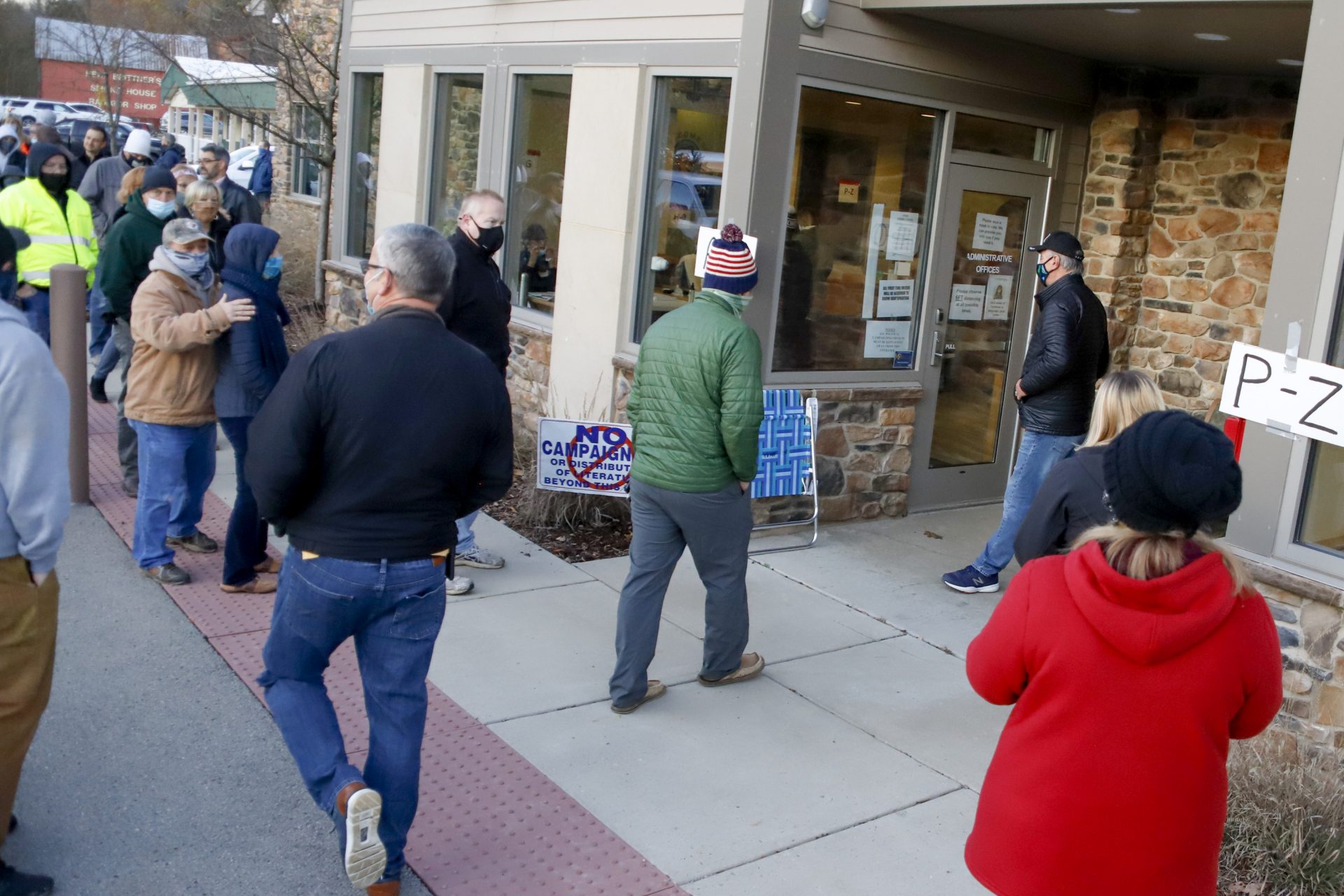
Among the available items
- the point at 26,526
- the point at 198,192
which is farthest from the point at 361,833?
the point at 198,192

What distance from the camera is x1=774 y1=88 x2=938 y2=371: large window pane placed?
727 centimetres

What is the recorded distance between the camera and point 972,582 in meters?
6.75

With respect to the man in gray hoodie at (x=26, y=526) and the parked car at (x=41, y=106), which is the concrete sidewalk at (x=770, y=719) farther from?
the parked car at (x=41, y=106)

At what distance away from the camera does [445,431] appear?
336 centimetres

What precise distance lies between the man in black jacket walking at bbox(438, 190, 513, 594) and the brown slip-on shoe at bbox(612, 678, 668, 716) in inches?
54.2

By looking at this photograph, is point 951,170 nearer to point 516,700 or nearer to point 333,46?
point 516,700

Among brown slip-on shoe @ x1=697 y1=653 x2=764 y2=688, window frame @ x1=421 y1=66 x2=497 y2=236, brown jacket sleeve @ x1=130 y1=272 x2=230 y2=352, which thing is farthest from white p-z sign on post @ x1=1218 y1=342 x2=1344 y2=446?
window frame @ x1=421 y1=66 x2=497 y2=236

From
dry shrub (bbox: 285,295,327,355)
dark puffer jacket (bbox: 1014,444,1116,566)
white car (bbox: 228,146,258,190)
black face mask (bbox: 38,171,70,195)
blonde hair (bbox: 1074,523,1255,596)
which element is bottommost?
dry shrub (bbox: 285,295,327,355)

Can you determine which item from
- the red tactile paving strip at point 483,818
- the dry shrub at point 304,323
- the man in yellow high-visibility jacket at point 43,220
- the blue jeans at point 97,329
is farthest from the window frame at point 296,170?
the red tactile paving strip at point 483,818

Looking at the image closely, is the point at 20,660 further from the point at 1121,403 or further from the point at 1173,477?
the point at 1121,403

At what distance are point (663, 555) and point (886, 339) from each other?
349 centimetres

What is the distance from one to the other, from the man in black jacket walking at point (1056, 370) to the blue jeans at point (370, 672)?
3.84 metres

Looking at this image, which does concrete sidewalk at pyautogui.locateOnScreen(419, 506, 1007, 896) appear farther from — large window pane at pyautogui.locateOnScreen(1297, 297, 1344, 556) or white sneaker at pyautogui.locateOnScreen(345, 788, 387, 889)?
large window pane at pyautogui.locateOnScreen(1297, 297, 1344, 556)

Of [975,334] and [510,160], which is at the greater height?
[510,160]
